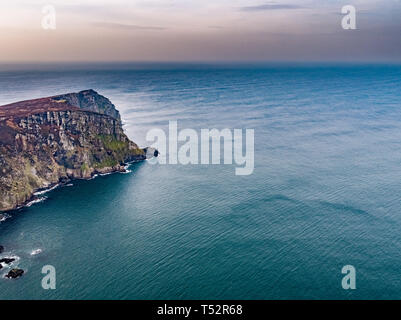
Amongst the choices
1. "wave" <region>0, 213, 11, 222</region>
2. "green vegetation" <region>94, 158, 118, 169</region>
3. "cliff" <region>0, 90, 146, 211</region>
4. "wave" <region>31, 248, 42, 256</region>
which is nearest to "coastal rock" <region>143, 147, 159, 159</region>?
"cliff" <region>0, 90, 146, 211</region>

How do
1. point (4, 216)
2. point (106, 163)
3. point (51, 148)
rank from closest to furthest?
point (4, 216), point (51, 148), point (106, 163)

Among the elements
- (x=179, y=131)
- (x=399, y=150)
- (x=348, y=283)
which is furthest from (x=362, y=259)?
(x=179, y=131)

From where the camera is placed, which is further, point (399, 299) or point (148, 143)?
point (148, 143)

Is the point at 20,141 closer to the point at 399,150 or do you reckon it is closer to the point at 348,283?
the point at 348,283

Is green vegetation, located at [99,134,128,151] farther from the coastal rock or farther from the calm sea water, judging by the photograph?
the coastal rock

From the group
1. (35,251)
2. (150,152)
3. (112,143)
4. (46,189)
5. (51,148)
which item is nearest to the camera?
(35,251)

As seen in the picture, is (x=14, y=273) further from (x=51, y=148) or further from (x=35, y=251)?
(x=51, y=148)

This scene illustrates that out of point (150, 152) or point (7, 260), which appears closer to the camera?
point (7, 260)

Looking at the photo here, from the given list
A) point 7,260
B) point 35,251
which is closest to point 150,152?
point 35,251
